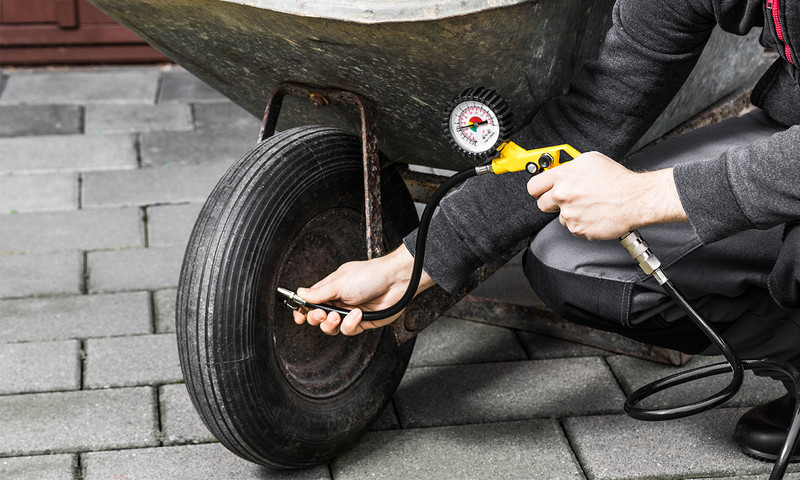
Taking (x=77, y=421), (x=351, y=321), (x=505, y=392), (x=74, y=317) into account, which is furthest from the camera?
(x=74, y=317)

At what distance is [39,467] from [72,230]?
113 centimetres

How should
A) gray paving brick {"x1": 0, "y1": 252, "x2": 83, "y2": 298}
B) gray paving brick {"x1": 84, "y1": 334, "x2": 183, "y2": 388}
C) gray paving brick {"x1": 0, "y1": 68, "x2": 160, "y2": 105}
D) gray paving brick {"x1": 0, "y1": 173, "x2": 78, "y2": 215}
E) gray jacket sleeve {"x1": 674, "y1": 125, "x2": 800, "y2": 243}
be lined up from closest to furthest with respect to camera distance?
gray jacket sleeve {"x1": 674, "y1": 125, "x2": 800, "y2": 243}, gray paving brick {"x1": 84, "y1": 334, "x2": 183, "y2": 388}, gray paving brick {"x1": 0, "y1": 252, "x2": 83, "y2": 298}, gray paving brick {"x1": 0, "y1": 173, "x2": 78, "y2": 215}, gray paving brick {"x1": 0, "y1": 68, "x2": 160, "y2": 105}

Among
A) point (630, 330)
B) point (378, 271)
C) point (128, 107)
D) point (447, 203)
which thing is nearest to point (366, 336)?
point (378, 271)

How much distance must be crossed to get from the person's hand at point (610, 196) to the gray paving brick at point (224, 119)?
2252 mm

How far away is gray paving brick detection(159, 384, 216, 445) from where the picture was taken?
1843 millimetres

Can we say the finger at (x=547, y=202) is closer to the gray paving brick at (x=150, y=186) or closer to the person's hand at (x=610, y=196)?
the person's hand at (x=610, y=196)

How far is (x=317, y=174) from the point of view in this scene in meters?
1.67

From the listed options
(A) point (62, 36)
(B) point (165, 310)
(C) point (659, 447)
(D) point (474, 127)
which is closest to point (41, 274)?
(B) point (165, 310)

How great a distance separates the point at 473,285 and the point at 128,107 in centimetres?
233

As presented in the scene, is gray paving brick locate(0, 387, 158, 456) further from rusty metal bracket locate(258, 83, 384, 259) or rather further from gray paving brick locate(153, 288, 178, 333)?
rusty metal bracket locate(258, 83, 384, 259)

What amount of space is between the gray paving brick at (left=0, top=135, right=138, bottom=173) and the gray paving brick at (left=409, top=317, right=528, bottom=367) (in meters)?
1.46

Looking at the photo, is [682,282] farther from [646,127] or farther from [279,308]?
[279,308]

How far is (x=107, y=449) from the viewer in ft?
5.94

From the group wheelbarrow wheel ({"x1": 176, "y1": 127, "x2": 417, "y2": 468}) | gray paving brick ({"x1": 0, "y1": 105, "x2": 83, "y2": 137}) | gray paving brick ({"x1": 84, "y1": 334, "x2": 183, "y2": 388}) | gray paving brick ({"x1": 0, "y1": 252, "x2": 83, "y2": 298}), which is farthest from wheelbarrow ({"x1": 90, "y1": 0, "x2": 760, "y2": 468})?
gray paving brick ({"x1": 0, "y1": 105, "x2": 83, "y2": 137})
